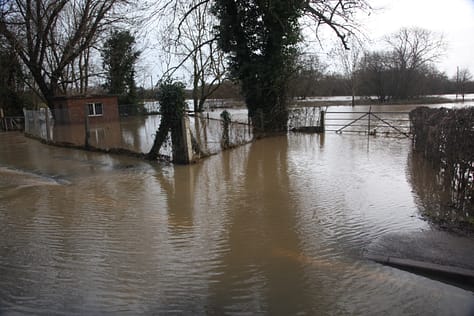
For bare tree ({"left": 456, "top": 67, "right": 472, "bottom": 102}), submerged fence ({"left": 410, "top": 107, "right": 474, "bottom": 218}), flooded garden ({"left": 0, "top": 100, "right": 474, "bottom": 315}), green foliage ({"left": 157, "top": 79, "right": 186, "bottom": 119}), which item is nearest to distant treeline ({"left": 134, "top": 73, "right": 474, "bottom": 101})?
bare tree ({"left": 456, "top": 67, "right": 472, "bottom": 102})

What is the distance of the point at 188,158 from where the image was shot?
437 inches

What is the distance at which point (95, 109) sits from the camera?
31.2 metres

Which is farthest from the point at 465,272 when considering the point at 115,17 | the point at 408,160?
the point at 115,17

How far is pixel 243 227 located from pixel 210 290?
1.91 meters

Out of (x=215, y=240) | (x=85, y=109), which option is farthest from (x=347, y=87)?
(x=215, y=240)

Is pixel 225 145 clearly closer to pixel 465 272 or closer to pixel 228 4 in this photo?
pixel 228 4

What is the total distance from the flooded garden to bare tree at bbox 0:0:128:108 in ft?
60.3

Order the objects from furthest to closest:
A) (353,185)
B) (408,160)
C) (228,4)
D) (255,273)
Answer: (228,4) → (408,160) → (353,185) → (255,273)

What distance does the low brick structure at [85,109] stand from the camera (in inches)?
1085

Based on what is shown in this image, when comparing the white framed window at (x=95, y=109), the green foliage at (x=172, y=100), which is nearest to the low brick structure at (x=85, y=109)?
the white framed window at (x=95, y=109)

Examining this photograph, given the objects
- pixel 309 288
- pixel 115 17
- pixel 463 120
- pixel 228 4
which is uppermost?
pixel 115 17

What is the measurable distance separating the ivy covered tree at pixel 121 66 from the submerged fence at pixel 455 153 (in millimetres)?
31686

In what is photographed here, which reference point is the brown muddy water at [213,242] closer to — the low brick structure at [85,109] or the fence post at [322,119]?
the fence post at [322,119]

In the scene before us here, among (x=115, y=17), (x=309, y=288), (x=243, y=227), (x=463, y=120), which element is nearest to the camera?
(x=309, y=288)
